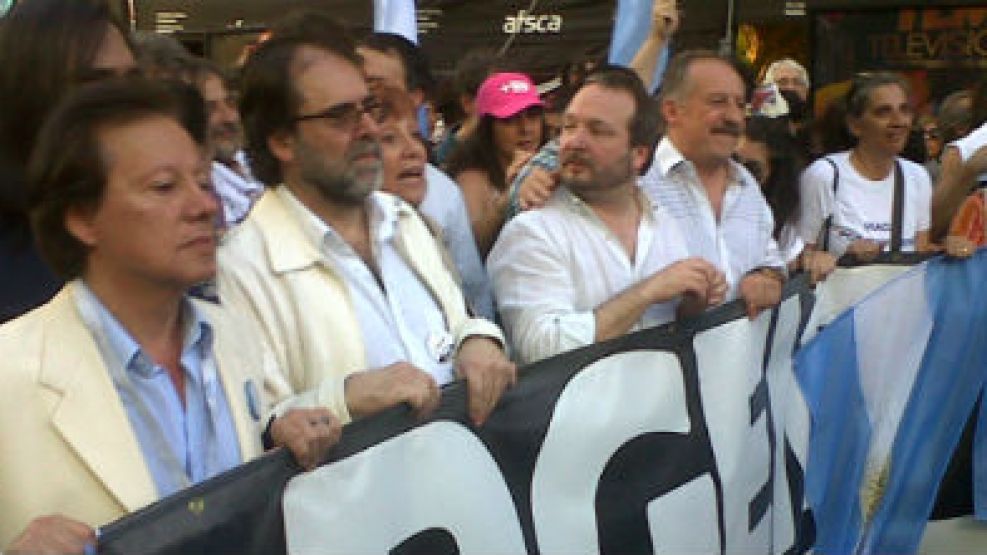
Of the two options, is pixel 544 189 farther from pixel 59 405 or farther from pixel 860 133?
pixel 860 133

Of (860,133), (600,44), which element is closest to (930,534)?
(860,133)

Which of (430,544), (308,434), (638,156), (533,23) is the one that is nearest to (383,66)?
(638,156)

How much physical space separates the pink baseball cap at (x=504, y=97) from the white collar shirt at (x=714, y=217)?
107 centimetres

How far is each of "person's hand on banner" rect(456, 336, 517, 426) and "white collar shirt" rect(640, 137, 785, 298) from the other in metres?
1.20

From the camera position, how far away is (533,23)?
10.4 meters

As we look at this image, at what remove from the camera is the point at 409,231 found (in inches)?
123

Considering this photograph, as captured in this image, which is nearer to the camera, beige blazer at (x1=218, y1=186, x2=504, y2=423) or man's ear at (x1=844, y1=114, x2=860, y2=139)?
beige blazer at (x1=218, y1=186, x2=504, y2=423)

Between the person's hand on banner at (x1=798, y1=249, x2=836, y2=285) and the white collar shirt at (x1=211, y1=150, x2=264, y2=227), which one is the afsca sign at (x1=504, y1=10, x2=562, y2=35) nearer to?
the person's hand on banner at (x1=798, y1=249, x2=836, y2=285)

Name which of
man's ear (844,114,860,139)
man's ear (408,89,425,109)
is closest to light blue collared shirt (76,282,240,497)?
man's ear (408,89,425,109)

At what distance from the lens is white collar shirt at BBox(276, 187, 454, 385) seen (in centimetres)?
282

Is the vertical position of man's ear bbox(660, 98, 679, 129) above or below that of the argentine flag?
above

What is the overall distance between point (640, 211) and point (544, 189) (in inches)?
11.4

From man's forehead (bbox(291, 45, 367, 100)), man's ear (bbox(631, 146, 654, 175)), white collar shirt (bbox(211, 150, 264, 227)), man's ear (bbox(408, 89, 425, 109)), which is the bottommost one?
white collar shirt (bbox(211, 150, 264, 227))

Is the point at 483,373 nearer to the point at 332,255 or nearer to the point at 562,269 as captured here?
the point at 332,255
